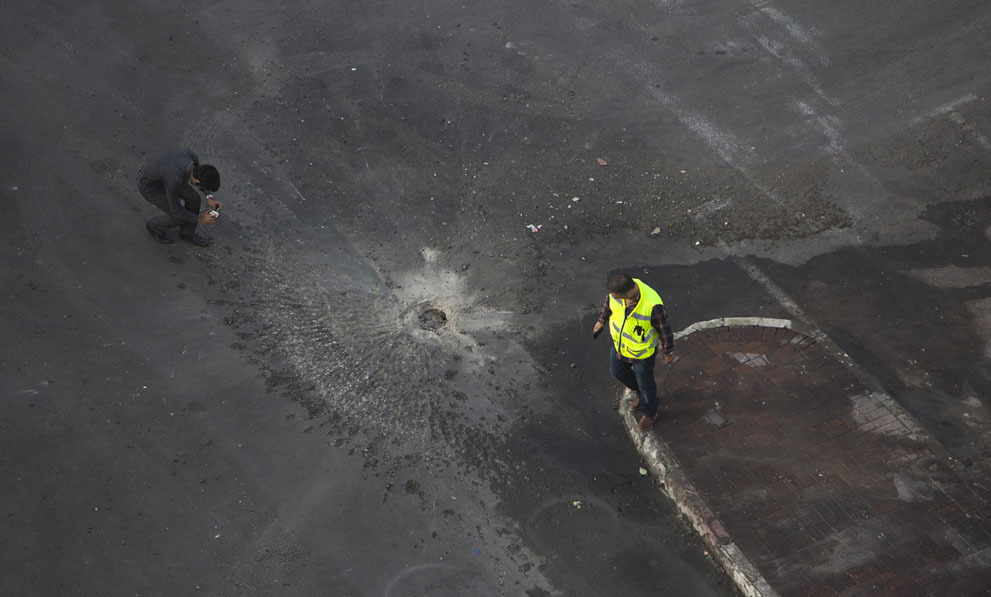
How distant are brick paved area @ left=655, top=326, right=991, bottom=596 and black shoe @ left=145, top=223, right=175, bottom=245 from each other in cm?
544

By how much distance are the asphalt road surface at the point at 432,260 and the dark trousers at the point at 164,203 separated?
0.85 feet

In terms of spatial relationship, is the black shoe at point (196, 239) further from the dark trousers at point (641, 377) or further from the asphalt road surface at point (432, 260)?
the dark trousers at point (641, 377)

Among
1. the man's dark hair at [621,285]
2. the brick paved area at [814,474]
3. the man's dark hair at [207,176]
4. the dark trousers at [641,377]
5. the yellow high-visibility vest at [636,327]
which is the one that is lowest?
the brick paved area at [814,474]

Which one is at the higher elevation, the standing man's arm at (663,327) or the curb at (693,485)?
the standing man's arm at (663,327)

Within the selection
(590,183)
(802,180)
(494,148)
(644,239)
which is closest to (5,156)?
(494,148)

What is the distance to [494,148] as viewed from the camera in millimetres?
10461

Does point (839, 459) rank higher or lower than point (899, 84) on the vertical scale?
lower

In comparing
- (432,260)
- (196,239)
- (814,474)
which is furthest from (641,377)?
(196,239)

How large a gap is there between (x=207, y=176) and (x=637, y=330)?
4.51 meters

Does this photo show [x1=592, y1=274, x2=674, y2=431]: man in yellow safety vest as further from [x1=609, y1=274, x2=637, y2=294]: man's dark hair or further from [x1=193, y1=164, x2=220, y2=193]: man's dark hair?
[x1=193, y1=164, x2=220, y2=193]: man's dark hair

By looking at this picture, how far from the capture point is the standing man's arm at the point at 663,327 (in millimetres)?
6680

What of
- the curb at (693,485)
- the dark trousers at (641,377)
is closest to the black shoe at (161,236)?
the dark trousers at (641,377)

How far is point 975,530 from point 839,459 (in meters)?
1.14

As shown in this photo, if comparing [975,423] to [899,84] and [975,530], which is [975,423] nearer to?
[975,530]
